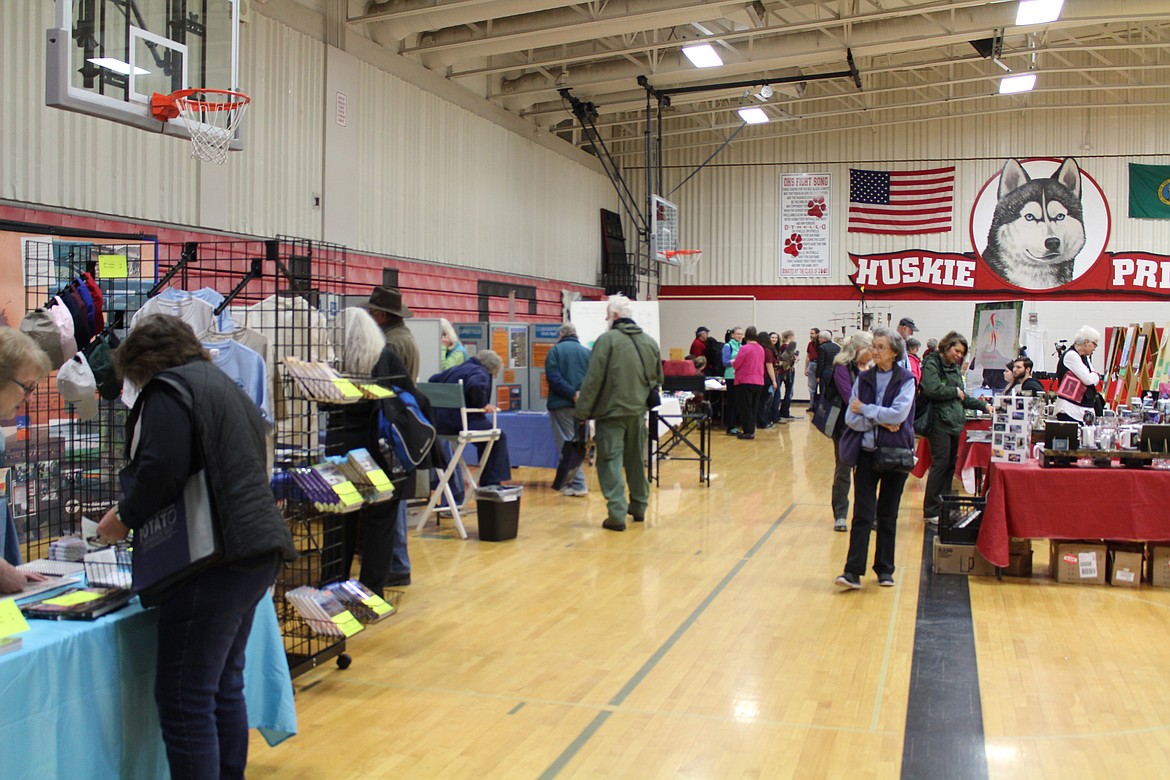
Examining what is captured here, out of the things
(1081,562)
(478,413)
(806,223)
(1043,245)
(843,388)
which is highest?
(806,223)

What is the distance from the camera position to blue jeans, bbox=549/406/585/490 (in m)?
8.81

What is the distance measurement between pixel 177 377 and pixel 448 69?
1209 centimetres

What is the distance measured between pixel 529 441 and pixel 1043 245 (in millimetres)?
13342

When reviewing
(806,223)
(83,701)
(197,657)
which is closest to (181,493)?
(197,657)

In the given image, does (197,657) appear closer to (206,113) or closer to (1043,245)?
(206,113)

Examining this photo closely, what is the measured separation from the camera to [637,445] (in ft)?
23.7

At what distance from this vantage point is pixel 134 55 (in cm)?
585

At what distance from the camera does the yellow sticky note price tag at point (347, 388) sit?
153 inches

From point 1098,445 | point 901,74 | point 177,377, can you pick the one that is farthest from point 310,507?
point 901,74

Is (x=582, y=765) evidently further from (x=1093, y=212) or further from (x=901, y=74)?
(x=1093, y=212)

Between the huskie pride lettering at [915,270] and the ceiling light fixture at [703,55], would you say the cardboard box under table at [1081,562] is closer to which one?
the ceiling light fixture at [703,55]

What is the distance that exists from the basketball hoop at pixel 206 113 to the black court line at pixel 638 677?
3758 millimetres

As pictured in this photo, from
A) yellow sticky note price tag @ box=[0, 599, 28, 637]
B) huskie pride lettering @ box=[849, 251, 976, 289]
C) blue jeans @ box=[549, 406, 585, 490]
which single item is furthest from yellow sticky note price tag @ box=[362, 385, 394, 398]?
huskie pride lettering @ box=[849, 251, 976, 289]

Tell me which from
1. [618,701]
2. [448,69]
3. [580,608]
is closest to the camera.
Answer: [618,701]
